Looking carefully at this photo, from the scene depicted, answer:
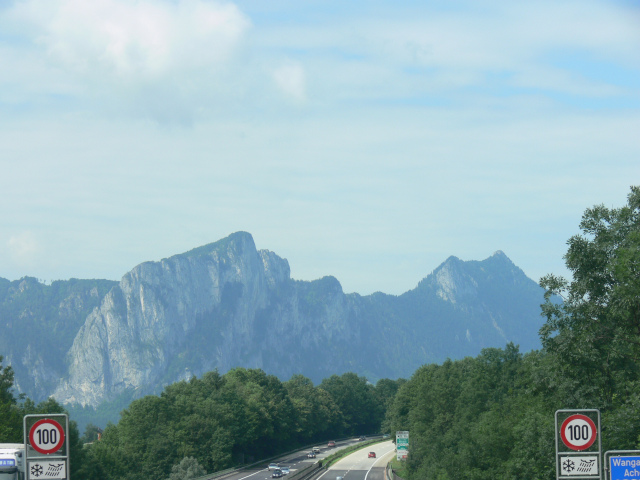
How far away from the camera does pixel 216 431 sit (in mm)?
133375

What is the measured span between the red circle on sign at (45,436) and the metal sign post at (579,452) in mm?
12999

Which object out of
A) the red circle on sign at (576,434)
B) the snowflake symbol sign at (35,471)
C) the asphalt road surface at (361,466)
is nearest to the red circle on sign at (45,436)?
the snowflake symbol sign at (35,471)

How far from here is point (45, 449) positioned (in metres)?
19.6

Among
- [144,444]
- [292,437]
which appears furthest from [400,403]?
[144,444]

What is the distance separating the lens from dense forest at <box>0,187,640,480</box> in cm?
4394

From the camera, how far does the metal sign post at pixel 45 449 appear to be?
1947 cm

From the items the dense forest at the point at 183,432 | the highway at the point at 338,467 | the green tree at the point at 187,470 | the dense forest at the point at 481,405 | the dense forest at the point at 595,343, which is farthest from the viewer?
the highway at the point at 338,467

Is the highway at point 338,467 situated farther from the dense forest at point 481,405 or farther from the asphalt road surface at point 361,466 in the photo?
the dense forest at point 481,405

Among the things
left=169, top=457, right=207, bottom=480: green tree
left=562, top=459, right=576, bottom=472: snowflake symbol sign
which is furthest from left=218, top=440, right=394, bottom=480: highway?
left=562, top=459, right=576, bottom=472: snowflake symbol sign

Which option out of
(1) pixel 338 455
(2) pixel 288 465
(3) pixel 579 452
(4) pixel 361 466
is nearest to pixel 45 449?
(3) pixel 579 452

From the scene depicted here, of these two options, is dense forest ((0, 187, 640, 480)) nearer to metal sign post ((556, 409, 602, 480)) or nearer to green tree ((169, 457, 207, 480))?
green tree ((169, 457, 207, 480))

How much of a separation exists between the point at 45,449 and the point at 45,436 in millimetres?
334

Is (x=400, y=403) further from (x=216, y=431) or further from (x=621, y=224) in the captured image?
(x=621, y=224)

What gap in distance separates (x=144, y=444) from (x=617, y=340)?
104 metres
